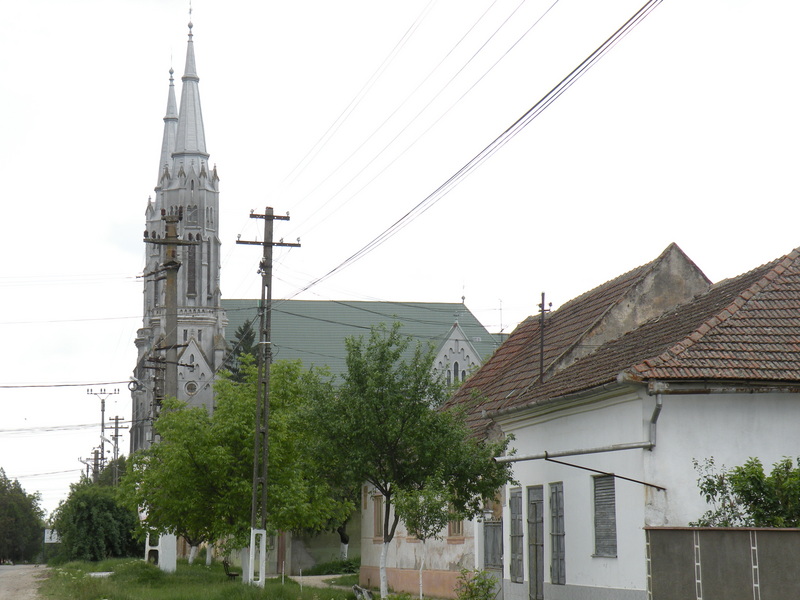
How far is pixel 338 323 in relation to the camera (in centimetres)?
8788

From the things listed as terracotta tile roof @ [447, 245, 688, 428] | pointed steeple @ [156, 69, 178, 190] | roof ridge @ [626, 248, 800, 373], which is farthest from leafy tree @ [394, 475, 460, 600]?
pointed steeple @ [156, 69, 178, 190]

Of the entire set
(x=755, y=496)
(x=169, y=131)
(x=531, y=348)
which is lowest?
(x=755, y=496)

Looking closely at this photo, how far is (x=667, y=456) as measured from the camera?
623 inches

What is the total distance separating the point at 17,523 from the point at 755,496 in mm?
90242

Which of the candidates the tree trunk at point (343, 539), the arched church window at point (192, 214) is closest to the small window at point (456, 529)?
the tree trunk at point (343, 539)

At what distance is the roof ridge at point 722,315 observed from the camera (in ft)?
52.2

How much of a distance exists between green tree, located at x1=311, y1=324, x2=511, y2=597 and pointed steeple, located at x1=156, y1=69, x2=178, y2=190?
7642 cm

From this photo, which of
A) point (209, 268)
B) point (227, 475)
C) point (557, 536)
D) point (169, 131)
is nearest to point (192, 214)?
point (209, 268)

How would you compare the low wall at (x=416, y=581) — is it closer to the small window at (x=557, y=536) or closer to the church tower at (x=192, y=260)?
the small window at (x=557, y=536)

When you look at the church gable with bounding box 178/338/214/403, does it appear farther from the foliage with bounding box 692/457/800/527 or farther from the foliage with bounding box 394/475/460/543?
the foliage with bounding box 692/457/800/527

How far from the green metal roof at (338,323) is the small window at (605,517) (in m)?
66.3

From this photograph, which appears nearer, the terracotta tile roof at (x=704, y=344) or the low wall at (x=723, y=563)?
the low wall at (x=723, y=563)

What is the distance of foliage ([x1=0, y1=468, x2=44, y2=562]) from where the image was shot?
9156 cm

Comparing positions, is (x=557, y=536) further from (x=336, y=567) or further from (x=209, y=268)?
(x=209, y=268)
